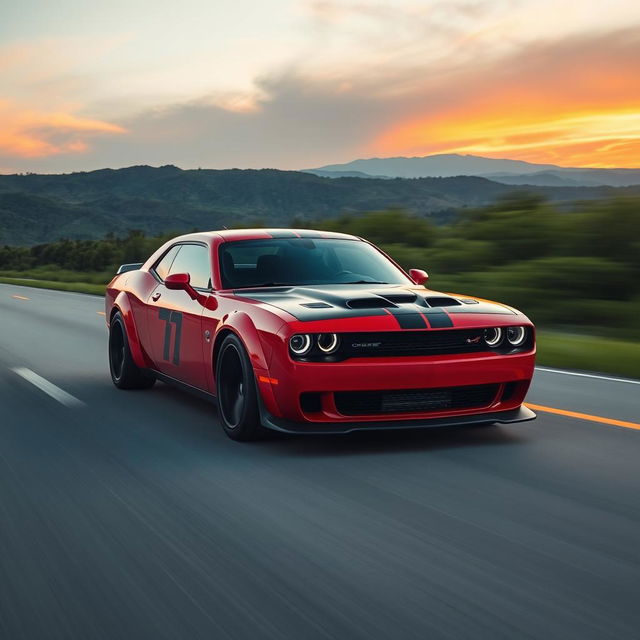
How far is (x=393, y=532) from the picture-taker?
4.21 metres

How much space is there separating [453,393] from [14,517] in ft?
8.66

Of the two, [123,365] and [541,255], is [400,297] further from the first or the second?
[541,255]

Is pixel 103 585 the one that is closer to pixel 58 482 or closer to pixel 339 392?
pixel 58 482

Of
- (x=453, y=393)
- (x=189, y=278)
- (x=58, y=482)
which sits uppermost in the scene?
(x=189, y=278)

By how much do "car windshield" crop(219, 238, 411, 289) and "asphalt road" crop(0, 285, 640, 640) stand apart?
3.58 ft

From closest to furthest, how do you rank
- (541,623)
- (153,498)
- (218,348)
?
1. (541,623)
2. (153,498)
3. (218,348)

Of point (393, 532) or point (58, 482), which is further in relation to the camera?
point (58, 482)

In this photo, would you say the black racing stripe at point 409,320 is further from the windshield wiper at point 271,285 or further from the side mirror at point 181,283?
the side mirror at point 181,283

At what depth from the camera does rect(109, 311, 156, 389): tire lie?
8523 mm

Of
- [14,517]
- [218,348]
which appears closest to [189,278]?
[218,348]

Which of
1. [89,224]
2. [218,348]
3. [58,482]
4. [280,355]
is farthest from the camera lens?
[89,224]

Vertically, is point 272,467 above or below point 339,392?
below

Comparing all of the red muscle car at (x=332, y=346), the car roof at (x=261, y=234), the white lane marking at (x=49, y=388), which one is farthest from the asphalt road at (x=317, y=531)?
the car roof at (x=261, y=234)

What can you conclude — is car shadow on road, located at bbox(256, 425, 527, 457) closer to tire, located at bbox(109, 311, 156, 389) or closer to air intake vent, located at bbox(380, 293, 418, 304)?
air intake vent, located at bbox(380, 293, 418, 304)
